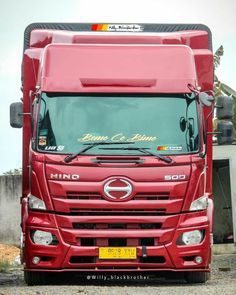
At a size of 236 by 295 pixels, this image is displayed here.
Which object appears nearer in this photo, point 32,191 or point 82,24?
point 32,191

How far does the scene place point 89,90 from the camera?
1274 centimetres

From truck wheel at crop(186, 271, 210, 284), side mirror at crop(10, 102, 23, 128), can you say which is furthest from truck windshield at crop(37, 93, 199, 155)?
truck wheel at crop(186, 271, 210, 284)

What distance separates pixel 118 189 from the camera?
12320 mm

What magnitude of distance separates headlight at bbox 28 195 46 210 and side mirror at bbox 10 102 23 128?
1238 mm

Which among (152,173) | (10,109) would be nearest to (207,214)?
(152,173)

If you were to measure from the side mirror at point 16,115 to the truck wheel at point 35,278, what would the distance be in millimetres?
2154

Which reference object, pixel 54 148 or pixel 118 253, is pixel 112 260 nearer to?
pixel 118 253

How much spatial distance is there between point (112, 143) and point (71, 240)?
1.44 metres

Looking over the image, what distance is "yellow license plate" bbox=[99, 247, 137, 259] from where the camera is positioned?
12328 mm

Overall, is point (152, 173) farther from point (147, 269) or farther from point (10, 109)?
point (10, 109)

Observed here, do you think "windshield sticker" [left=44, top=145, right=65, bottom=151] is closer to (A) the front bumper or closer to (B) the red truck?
(B) the red truck

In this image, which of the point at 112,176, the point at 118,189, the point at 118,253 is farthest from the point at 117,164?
the point at 118,253

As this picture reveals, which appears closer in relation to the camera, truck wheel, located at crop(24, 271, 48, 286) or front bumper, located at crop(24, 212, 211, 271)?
front bumper, located at crop(24, 212, 211, 271)

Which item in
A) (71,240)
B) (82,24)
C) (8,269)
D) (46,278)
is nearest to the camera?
(71,240)
